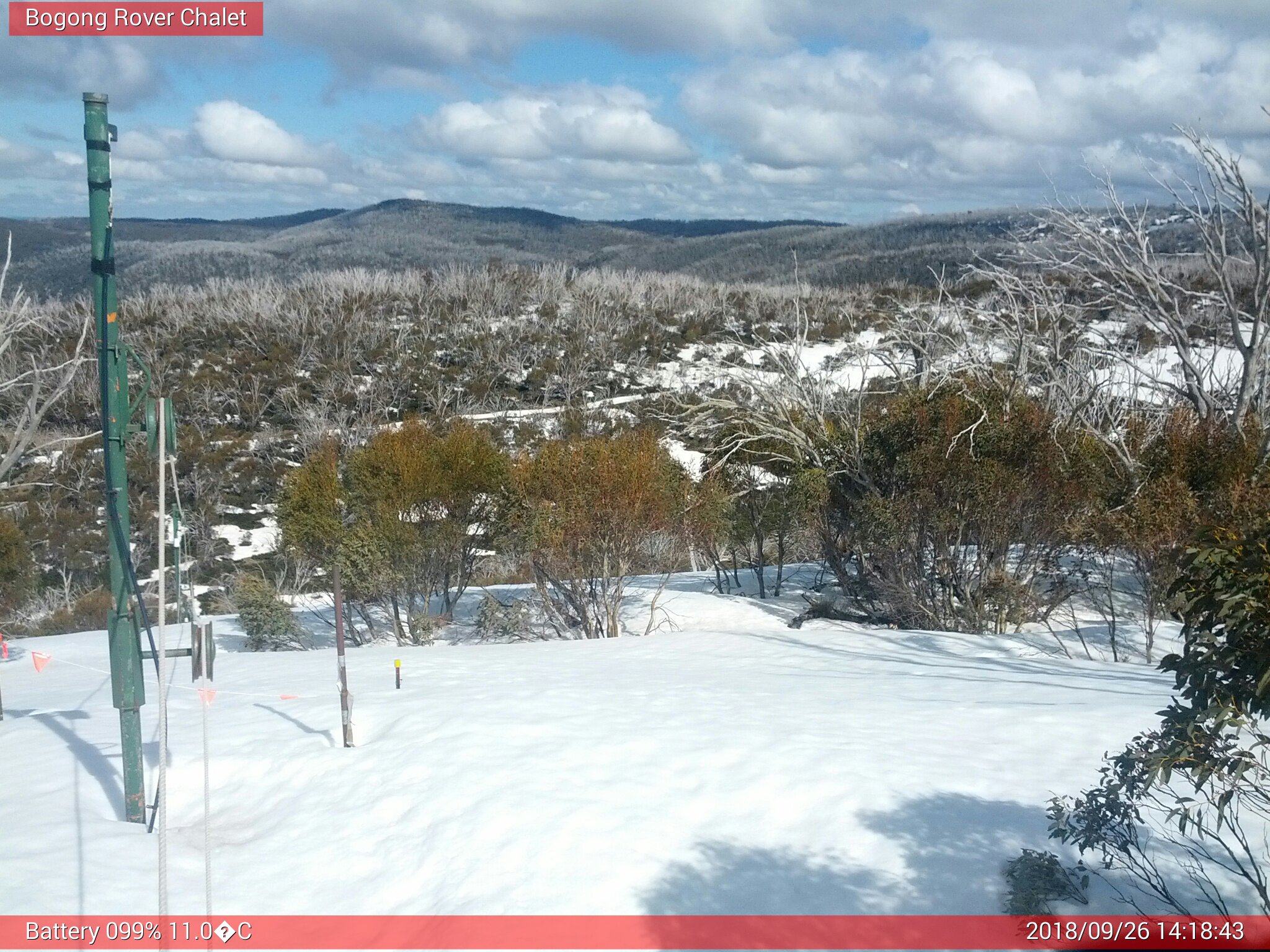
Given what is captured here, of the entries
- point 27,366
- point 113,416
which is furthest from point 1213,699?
point 27,366

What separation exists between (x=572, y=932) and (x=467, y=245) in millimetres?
139586

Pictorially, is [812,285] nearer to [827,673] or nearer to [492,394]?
[492,394]

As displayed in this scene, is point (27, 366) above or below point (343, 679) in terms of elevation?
above

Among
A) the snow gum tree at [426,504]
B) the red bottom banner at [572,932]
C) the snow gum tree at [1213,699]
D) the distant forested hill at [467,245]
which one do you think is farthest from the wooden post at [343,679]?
the distant forested hill at [467,245]

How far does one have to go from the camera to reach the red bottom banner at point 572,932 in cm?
486

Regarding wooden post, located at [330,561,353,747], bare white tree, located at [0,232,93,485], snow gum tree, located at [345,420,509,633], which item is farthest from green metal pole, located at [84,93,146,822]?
snow gum tree, located at [345,420,509,633]

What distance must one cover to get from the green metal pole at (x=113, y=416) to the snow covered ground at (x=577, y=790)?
3.40ft

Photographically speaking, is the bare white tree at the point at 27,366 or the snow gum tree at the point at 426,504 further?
the snow gum tree at the point at 426,504

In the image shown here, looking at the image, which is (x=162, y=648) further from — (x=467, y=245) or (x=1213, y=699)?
(x=467, y=245)

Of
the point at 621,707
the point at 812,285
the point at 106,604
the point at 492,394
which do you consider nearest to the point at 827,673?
the point at 621,707

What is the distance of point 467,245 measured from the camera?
138 meters

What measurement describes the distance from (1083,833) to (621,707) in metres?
5.06

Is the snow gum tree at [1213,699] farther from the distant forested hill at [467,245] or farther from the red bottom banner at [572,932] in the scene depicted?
the distant forested hill at [467,245]

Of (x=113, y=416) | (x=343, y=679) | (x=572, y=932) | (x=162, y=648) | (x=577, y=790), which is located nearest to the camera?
(x=162, y=648)
